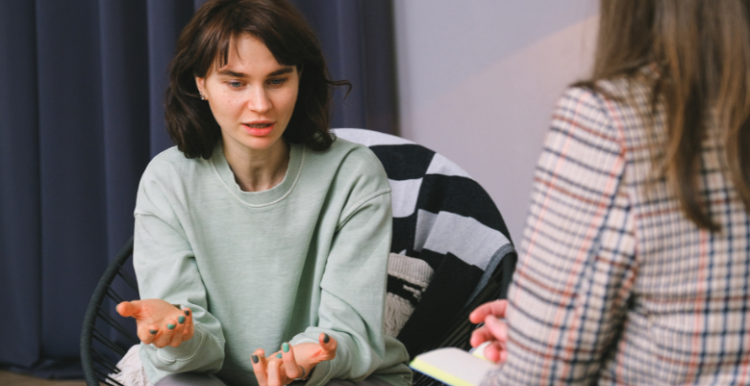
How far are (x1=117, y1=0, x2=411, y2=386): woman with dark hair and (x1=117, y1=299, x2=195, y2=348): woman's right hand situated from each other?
0.31ft

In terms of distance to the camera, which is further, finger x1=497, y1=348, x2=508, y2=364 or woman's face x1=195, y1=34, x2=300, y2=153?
woman's face x1=195, y1=34, x2=300, y2=153

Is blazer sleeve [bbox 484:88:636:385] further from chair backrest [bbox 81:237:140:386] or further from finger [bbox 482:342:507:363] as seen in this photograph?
chair backrest [bbox 81:237:140:386]

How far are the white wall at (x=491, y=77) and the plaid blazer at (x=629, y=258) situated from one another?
1152 mm

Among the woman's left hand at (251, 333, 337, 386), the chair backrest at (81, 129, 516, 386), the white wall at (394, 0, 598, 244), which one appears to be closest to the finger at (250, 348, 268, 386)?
the woman's left hand at (251, 333, 337, 386)

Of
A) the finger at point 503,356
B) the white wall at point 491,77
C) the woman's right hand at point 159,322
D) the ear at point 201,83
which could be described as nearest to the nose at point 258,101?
the ear at point 201,83

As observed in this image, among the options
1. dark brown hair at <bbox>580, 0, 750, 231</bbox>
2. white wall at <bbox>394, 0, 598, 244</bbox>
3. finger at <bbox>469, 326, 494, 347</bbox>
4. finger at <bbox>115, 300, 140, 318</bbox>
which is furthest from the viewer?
white wall at <bbox>394, 0, 598, 244</bbox>

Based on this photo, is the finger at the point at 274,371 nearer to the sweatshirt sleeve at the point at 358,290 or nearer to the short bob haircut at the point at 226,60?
the sweatshirt sleeve at the point at 358,290

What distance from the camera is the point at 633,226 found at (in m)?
0.50

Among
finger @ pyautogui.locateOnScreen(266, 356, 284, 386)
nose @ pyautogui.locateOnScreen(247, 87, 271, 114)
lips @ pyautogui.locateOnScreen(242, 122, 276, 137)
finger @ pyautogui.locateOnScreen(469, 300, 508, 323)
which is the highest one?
nose @ pyautogui.locateOnScreen(247, 87, 271, 114)

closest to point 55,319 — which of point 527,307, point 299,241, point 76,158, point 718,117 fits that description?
point 76,158

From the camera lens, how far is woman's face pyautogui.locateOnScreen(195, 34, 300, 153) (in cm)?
109

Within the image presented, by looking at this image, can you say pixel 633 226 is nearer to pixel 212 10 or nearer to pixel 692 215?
pixel 692 215

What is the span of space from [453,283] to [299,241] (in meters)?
0.39

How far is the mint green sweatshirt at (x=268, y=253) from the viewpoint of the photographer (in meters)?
1.12
